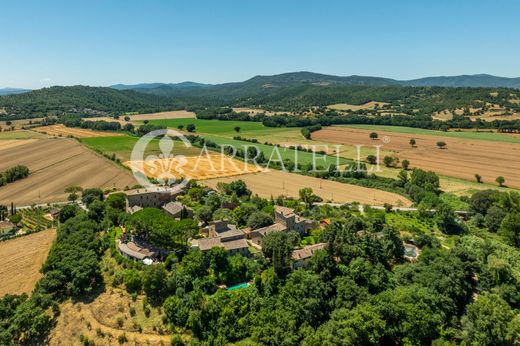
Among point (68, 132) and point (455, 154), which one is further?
point (68, 132)

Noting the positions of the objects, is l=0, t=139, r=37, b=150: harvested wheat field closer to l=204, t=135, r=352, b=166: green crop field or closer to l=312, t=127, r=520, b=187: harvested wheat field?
l=204, t=135, r=352, b=166: green crop field

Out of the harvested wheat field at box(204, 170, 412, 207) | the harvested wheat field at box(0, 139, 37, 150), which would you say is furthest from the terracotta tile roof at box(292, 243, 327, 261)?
the harvested wheat field at box(0, 139, 37, 150)

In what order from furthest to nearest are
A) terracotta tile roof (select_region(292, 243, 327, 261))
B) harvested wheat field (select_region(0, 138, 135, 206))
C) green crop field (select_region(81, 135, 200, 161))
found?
green crop field (select_region(81, 135, 200, 161)), harvested wheat field (select_region(0, 138, 135, 206)), terracotta tile roof (select_region(292, 243, 327, 261))

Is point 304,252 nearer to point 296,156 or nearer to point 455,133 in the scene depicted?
point 296,156

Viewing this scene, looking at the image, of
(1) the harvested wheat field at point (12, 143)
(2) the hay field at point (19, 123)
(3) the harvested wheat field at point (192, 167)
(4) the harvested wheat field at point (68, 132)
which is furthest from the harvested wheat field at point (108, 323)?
(2) the hay field at point (19, 123)

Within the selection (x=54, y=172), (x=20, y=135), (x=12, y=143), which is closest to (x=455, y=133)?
(x=54, y=172)
